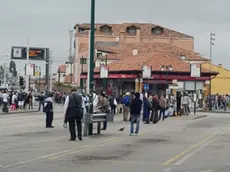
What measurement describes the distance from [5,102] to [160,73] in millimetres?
35085

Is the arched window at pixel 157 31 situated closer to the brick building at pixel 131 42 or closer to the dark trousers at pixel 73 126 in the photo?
the brick building at pixel 131 42

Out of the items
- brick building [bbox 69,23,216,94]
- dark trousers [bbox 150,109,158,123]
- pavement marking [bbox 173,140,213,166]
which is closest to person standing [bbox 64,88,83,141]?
pavement marking [bbox 173,140,213,166]

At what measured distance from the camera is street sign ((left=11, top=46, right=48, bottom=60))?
7744cm

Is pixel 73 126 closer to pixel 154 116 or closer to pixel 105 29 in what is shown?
pixel 154 116

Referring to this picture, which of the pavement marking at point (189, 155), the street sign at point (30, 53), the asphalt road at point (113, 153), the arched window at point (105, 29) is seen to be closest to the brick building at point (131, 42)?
the arched window at point (105, 29)

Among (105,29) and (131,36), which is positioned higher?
(105,29)

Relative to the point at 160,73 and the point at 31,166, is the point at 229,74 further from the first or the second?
the point at 31,166

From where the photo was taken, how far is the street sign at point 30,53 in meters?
77.4

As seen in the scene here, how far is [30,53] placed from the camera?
81.9m

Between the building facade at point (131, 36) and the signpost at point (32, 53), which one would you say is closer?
the signpost at point (32, 53)

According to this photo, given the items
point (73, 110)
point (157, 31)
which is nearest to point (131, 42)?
point (157, 31)

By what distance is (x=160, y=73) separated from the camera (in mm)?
74625

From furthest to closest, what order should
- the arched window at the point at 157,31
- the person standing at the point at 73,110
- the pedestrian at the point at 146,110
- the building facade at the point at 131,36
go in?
the arched window at the point at 157,31 < the building facade at the point at 131,36 < the pedestrian at the point at 146,110 < the person standing at the point at 73,110

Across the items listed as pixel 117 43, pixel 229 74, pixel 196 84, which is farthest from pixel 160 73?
pixel 117 43
